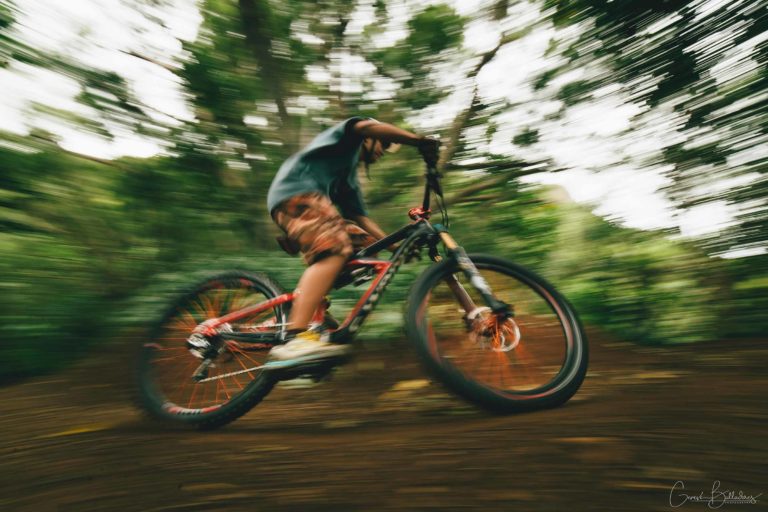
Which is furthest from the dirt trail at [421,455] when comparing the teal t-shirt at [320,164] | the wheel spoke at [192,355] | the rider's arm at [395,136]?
the rider's arm at [395,136]

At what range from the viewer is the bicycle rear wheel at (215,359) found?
2000 millimetres

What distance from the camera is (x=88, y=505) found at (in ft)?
3.95

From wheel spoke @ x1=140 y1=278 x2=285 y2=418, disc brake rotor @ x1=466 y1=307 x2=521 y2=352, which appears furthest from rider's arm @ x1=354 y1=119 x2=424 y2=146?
wheel spoke @ x1=140 y1=278 x2=285 y2=418

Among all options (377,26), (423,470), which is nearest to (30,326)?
Answer: (423,470)

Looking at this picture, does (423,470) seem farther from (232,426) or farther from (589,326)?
(589,326)

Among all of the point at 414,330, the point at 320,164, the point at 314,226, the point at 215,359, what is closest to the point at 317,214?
the point at 314,226

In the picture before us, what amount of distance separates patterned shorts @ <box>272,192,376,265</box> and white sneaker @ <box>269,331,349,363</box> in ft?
1.22

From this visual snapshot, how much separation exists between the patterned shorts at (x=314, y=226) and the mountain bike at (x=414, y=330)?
15cm

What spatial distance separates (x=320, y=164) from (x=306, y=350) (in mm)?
913

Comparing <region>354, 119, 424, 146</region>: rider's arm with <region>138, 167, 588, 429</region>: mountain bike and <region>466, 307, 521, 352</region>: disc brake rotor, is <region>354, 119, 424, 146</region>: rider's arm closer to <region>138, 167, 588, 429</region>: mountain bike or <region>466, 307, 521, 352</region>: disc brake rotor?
<region>138, 167, 588, 429</region>: mountain bike

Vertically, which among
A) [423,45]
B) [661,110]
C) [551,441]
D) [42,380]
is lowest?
→ [42,380]

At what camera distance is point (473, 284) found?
1.87m

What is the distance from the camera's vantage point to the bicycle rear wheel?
2000 millimetres

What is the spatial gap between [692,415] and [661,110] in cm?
210
